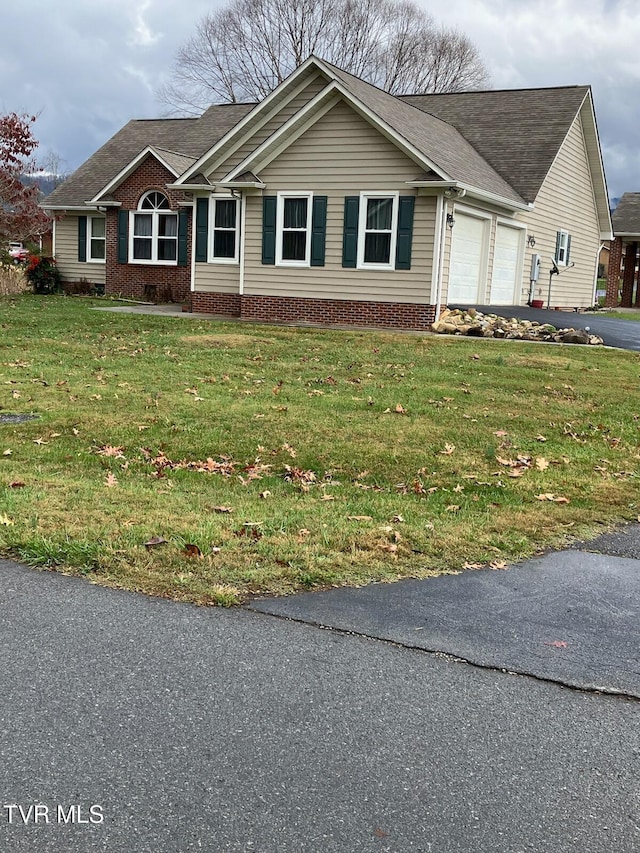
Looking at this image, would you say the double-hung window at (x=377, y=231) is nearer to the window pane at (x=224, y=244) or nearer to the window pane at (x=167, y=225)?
the window pane at (x=224, y=244)

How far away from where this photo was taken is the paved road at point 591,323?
17.1 m

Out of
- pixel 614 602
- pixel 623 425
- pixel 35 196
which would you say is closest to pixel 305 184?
pixel 623 425

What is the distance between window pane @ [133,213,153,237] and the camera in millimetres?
25703

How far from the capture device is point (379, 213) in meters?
18.0

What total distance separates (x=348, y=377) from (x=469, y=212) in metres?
9.00

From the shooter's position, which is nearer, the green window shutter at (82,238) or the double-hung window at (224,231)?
the double-hung window at (224,231)

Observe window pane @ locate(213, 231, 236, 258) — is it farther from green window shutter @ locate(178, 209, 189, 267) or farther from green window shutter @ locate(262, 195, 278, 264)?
green window shutter @ locate(178, 209, 189, 267)

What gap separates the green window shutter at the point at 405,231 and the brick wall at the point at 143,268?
851 cm


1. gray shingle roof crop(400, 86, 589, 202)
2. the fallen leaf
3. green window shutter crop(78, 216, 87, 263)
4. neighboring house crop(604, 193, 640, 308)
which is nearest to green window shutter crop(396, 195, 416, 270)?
gray shingle roof crop(400, 86, 589, 202)

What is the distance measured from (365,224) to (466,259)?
9.28 ft

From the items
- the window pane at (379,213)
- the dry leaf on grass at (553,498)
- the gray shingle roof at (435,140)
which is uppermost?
the gray shingle roof at (435,140)

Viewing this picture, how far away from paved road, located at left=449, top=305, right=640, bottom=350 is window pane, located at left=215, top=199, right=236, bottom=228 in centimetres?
594

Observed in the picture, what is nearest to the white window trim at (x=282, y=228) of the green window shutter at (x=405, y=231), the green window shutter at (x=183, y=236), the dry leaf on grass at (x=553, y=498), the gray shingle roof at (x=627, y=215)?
the green window shutter at (x=405, y=231)

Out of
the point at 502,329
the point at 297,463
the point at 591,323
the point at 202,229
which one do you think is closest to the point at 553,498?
the point at 297,463
